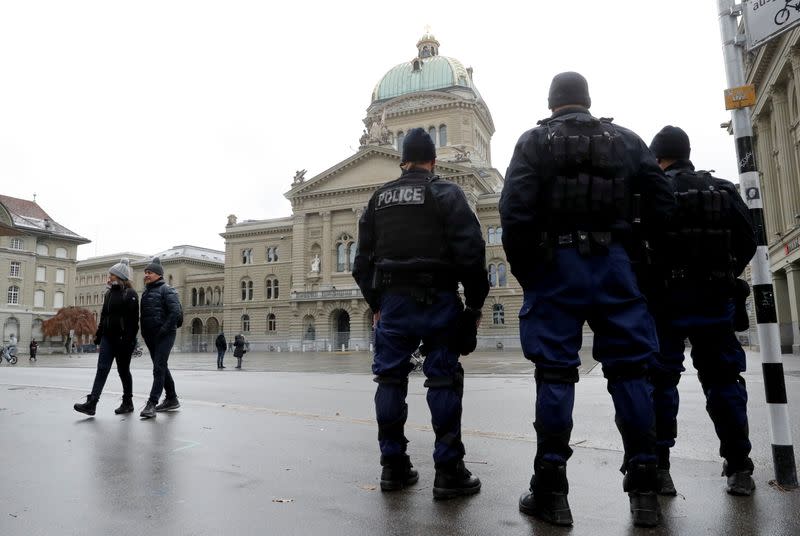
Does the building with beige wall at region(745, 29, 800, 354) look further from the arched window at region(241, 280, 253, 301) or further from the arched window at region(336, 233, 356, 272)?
the arched window at region(241, 280, 253, 301)

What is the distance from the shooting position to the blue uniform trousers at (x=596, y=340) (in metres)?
2.96

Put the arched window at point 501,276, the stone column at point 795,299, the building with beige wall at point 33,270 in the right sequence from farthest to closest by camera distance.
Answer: the building with beige wall at point 33,270
the arched window at point 501,276
the stone column at point 795,299

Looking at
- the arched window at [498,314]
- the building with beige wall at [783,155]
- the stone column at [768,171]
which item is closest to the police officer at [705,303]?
the building with beige wall at [783,155]

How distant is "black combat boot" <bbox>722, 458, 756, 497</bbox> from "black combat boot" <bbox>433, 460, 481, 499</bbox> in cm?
140

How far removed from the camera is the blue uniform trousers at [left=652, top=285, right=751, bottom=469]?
3535 mm

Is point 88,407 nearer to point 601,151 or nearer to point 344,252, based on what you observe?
point 601,151

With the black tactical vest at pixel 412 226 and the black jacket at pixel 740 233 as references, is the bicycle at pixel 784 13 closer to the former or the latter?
the black jacket at pixel 740 233

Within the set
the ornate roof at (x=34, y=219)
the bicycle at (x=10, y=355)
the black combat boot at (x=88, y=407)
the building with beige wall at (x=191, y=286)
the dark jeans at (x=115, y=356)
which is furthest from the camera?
the building with beige wall at (x=191, y=286)

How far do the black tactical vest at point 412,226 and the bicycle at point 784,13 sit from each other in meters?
2.40

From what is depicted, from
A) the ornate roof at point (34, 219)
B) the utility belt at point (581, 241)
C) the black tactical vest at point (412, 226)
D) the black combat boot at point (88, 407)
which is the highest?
the ornate roof at point (34, 219)

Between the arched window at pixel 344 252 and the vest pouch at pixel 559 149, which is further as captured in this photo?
the arched window at pixel 344 252

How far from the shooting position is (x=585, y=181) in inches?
121

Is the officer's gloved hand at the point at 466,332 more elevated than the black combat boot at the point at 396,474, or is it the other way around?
the officer's gloved hand at the point at 466,332

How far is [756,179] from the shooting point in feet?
12.5
